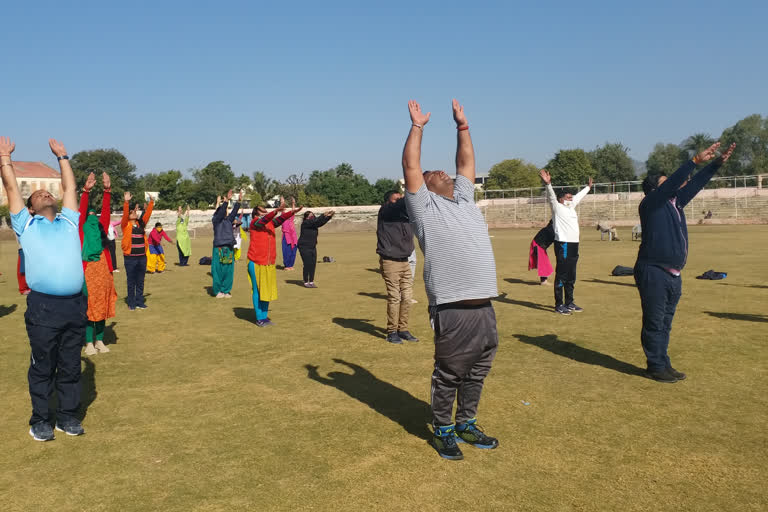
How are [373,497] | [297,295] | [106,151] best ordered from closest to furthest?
1. [373,497]
2. [297,295]
3. [106,151]

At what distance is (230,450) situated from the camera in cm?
484

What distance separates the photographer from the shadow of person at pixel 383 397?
543cm

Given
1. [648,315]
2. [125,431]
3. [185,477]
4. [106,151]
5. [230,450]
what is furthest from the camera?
[106,151]

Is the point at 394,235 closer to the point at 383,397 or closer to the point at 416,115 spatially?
the point at 383,397

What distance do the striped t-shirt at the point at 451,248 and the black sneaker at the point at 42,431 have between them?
137 inches

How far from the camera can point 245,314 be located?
37.6 feet

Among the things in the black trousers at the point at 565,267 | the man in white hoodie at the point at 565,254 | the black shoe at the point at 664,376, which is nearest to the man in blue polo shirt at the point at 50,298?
the black shoe at the point at 664,376

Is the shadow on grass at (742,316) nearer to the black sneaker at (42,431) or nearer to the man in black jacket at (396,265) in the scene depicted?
the man in black jacket at (396,265)

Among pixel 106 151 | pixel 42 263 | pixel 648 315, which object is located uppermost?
pixel 106 151

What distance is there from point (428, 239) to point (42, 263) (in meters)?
3.20

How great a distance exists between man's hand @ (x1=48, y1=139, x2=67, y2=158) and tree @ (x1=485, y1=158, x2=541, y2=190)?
4848 inches

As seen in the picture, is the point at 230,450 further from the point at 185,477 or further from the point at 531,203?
the point at 531,203

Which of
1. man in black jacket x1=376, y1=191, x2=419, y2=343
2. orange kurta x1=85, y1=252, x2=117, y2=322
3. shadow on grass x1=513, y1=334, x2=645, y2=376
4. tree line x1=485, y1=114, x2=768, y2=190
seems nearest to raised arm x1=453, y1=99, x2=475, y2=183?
shadow on grass x1=513, y1=334, x2=645, y2=376

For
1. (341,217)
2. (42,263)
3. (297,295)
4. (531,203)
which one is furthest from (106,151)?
(42,263)
